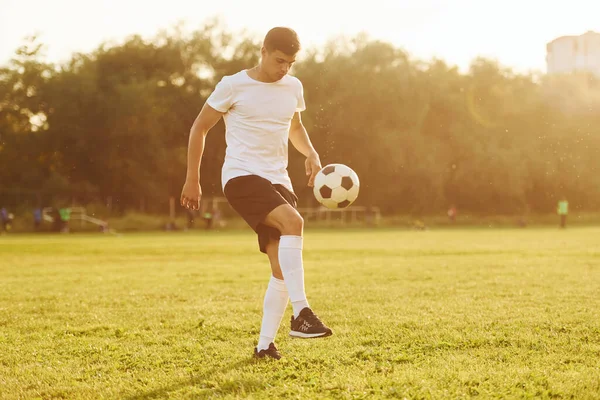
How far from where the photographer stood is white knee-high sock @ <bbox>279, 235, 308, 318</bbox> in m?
4.32

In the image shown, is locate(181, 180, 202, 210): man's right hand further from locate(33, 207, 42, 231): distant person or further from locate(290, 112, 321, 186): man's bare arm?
locate(33, 207, 42, 231): distant person

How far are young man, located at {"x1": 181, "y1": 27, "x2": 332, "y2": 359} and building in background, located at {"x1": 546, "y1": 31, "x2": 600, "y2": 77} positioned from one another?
61935 mm

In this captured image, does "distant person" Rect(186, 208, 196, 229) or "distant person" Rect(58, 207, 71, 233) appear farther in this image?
"distant person" Rect(186, 208, 196, 229)

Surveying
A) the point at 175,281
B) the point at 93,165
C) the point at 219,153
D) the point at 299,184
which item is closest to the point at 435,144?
the point at 299,184

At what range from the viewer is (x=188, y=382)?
13.0 ft

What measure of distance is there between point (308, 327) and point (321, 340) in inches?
42.6

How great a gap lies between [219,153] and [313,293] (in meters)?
39.2

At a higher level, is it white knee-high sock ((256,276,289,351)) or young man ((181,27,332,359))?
young man ((181,27,332,359))

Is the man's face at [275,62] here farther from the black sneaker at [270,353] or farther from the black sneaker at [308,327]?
the black sneaker at [270,353]

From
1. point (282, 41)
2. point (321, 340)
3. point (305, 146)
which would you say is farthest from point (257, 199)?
point (321, 340)

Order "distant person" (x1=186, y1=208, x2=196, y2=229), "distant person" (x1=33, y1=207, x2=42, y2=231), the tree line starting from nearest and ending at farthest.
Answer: "distant person" (x1=33, y1=207, x2=42, y2=231) < "distant person" (x1=186, y1=208, x2=196, y2=229) < the tree line

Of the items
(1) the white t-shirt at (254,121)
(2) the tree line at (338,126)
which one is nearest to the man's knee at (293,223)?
(1) the white t-shirt at (254,121)

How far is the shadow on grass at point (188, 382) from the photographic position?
3.70 metres

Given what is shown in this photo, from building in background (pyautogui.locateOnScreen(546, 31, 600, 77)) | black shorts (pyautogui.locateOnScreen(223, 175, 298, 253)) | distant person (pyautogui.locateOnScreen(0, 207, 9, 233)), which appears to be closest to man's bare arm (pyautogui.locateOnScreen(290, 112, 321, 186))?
black shorts (pyautogui.locateOnScreen(223, 175, 298, 253))
